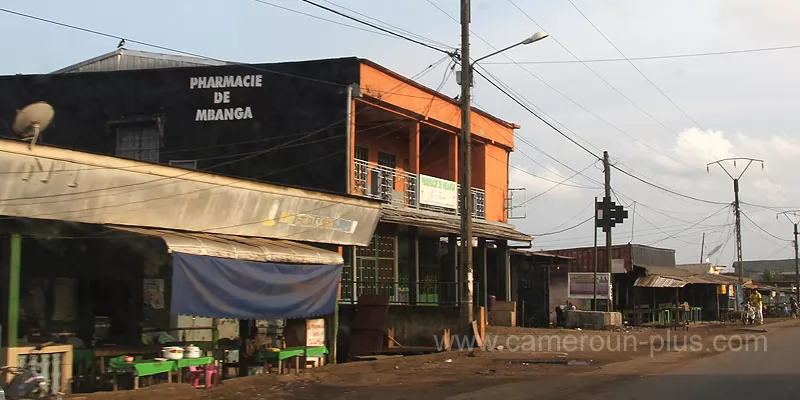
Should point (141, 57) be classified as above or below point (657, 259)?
above

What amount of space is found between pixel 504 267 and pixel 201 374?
19172mm

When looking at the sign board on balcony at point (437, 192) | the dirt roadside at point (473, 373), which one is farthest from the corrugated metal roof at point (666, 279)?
the sign board on balcony at point (437, 192)

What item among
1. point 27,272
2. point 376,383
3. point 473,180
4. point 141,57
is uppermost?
point 141,57

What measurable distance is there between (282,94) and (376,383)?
35.9 ft

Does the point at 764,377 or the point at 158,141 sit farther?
the point at 158,141

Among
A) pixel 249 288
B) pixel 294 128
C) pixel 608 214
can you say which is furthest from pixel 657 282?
pixel 249 288

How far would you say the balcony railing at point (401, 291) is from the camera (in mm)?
22275

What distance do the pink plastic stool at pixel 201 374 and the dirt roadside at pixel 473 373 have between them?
314mm

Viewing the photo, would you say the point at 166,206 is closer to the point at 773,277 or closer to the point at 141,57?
the point at 141,57

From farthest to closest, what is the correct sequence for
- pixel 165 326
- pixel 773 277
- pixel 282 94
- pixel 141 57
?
pixel 773 277
pixel 141 57
pixel 282 94
pixel 165 326

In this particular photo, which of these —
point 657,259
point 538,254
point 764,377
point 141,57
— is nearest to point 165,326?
point 764,377

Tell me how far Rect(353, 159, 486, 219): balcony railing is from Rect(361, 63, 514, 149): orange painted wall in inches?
82.9

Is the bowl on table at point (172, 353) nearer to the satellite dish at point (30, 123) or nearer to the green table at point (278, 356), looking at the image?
the green table at point (278, 356)

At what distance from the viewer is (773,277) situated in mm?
99125
